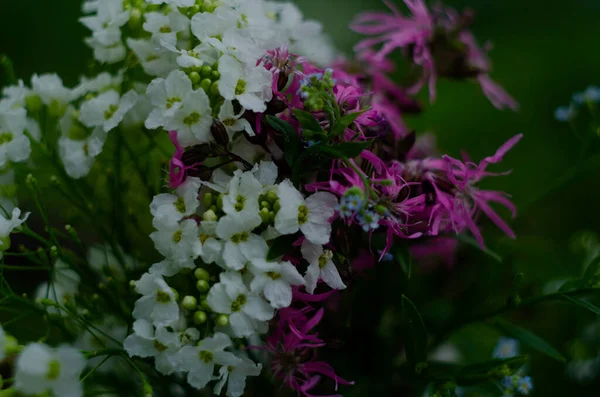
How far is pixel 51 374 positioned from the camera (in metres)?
0.40

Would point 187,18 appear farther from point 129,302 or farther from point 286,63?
point 129,302

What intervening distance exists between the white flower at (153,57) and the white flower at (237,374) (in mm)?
279

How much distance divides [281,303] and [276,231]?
0.06 metres

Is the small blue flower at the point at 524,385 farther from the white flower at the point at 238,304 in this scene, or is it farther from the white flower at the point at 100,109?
the white flower at the point at 100,109

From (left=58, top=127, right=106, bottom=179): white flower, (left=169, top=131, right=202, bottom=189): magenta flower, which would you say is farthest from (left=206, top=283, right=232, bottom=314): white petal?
(left=58, top=127, right=106, bottom=179): white flower

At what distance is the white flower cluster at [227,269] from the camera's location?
0.46 m

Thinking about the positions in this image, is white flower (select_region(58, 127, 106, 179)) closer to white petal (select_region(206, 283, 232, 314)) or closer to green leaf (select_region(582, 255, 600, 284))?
white petal (select_region(206, 283, 232, 314))

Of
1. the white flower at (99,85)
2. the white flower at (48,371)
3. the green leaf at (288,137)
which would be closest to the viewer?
the white flower at (48,371)

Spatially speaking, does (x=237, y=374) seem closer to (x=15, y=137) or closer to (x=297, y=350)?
(x=297, y=350)

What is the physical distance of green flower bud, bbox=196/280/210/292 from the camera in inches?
18.7

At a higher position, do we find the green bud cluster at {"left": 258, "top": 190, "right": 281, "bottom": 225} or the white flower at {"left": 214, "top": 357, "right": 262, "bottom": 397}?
the green bud cluster at {"left": 258, "top": 190, "right": 281, "bottom": 225}

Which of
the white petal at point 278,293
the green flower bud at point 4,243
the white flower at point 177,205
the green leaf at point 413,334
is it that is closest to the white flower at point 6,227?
the green flower bud at point 4,243

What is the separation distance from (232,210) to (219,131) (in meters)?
0.07

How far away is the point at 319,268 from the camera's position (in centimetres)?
49
